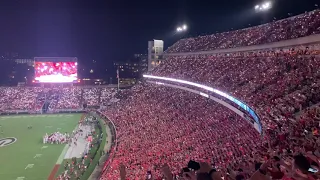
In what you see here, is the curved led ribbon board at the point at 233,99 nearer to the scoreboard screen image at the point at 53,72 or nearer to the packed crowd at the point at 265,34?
the packed crowd at the point at 265,34

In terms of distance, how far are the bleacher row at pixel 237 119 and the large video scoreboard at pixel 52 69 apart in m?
24.1

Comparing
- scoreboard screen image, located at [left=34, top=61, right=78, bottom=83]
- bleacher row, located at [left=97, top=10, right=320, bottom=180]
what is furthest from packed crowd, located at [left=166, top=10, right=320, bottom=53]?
scoreboard screen image, located at [left=34, top=61, right=78, bottom=83]

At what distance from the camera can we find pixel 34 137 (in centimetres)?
3628

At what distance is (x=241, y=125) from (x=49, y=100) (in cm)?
4729

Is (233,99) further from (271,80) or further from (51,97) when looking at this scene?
(51,97)

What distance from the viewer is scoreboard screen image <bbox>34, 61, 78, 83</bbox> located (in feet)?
190

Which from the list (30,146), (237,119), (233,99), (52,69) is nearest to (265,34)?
(233,99)

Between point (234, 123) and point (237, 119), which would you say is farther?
point (237, 119)

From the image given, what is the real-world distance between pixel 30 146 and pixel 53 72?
2846 centimetres

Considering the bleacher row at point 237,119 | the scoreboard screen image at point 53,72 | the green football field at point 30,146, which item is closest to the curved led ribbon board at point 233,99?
the bleacher row at point 237,119

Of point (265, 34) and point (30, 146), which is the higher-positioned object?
point (265, 34)

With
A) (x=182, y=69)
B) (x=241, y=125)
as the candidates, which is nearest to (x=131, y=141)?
(x=241, y=125)

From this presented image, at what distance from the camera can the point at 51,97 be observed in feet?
198

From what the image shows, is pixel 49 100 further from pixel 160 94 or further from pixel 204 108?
pixel 204 108
